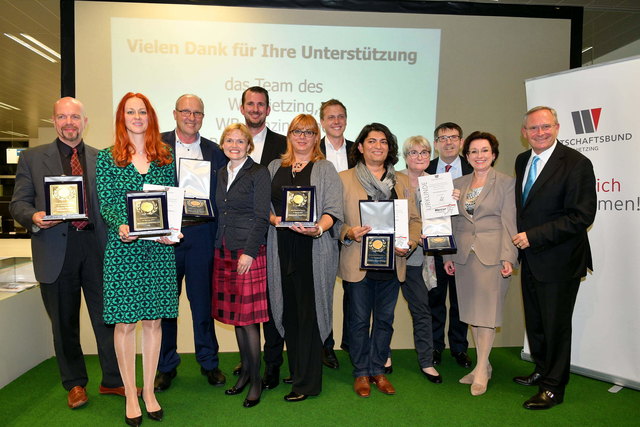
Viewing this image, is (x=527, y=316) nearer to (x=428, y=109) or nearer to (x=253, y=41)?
(x=428, y=109)

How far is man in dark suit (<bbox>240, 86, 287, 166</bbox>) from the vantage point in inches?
138

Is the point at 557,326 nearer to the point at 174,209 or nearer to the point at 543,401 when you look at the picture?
the point at 543,401

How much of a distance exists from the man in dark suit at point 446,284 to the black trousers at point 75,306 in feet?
8.50

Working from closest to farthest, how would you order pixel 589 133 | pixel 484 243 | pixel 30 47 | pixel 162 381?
pixel 484 243 < pixel 162 381 < pixel 589 133 < pixel 30 47

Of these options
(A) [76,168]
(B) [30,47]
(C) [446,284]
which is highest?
(B) [30,47]

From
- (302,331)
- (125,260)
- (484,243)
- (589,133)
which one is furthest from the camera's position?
(589,133)

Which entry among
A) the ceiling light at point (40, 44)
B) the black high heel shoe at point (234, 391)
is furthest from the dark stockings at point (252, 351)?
the ceiling light at point (40, 44)

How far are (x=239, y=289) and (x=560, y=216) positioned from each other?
221 cm

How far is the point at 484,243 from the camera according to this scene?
3.24 m

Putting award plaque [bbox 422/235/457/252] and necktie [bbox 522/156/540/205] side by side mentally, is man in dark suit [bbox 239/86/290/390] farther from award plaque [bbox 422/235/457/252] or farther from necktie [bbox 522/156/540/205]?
necktie [bbox 522/156/540/205]

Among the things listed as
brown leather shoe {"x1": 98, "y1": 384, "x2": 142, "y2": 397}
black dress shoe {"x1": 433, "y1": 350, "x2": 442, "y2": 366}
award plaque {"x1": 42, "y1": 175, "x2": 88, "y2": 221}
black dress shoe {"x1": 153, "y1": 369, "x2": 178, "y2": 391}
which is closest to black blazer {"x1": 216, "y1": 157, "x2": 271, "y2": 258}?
award plaque {"x1": 42, "y1": 175, "x2": 88, "y2": 221}

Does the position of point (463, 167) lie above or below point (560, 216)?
above

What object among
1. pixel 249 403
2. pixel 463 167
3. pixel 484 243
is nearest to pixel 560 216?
pixel 484 243

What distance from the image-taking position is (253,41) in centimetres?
430
